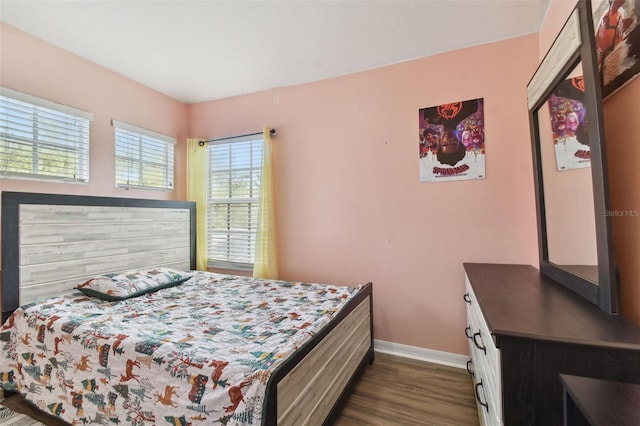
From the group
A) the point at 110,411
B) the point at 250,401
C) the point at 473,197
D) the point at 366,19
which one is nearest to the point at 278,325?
the point at 250,401

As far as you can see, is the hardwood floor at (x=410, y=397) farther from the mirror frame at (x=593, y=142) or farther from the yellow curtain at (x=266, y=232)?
the yellow curtain at (x=266, y=232)

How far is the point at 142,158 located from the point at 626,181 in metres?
3.66

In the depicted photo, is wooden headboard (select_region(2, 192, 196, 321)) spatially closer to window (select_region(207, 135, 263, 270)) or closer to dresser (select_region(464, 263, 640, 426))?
window (select_region(207, 135, 263, 270))

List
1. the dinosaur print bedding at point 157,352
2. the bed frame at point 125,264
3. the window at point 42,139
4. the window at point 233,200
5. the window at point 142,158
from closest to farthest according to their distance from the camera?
the dinosaur print bedding at point 157,352, the bed frame at point 125,264, the window at point 42,139, the window at point 142,158, the window at point 233,200

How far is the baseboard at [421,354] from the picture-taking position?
2.31 meters

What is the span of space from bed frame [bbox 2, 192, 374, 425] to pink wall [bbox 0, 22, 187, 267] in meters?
0.22

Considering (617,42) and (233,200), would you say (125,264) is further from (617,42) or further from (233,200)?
(617,42)

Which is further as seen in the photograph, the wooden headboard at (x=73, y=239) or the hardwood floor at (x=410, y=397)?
the wooden headboard at (x=73, y=239)

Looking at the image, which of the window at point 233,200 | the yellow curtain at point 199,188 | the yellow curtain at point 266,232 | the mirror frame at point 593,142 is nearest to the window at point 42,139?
the yellow curtain at point 199,188

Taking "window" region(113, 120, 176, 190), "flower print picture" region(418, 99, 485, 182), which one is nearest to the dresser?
"flower print picture" region(418, 99, 485, 182)

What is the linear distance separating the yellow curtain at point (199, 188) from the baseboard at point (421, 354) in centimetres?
222

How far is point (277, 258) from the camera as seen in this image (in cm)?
303

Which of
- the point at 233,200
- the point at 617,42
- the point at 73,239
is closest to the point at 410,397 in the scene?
the point at 617,42

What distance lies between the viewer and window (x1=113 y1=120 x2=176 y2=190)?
2.79m
